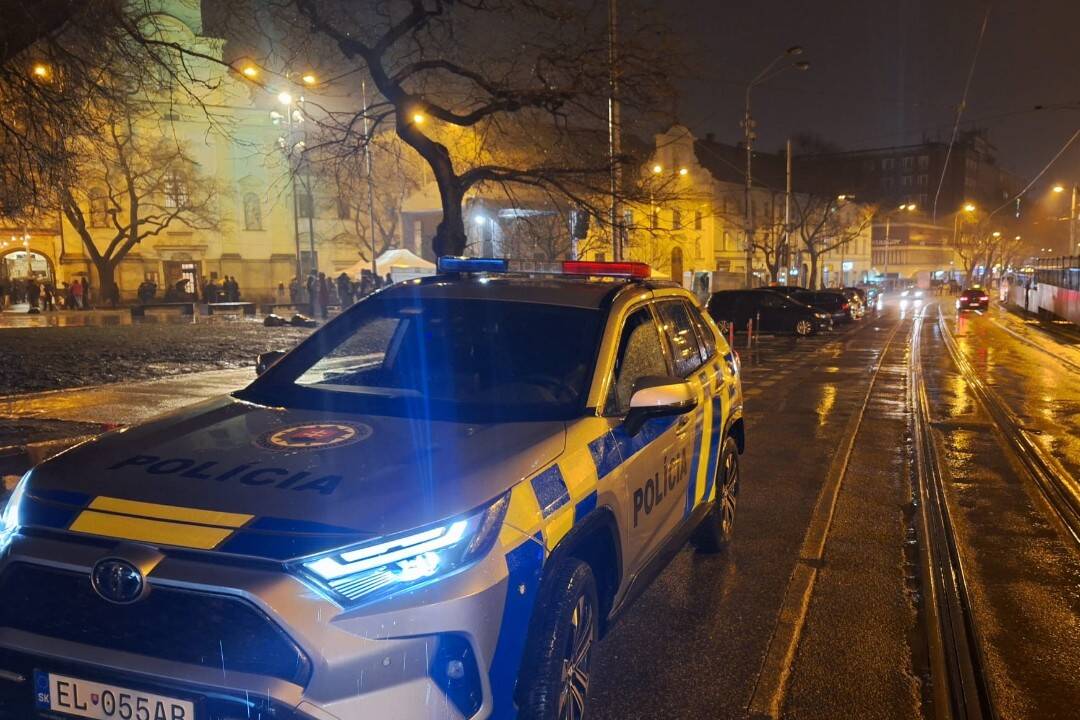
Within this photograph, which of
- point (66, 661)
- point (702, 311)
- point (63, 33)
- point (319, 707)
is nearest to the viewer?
point (319, 707)

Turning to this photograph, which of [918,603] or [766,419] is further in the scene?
[766,419]

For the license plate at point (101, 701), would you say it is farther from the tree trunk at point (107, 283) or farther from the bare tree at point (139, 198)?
the tree trunk at point (107, 283)

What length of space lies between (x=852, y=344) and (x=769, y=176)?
54.4 metres

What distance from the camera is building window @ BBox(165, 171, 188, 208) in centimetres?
3996

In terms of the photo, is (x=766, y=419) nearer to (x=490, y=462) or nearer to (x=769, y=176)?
(x=490, y=462)

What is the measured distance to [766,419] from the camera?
1101 centimetres

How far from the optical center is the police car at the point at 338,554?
7.36ft

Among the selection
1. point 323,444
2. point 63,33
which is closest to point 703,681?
point 323,444

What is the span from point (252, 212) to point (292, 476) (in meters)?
50.0

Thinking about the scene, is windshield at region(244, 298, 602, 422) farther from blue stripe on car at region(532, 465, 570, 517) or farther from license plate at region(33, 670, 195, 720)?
license plate at region(33, 670, 195, 720)

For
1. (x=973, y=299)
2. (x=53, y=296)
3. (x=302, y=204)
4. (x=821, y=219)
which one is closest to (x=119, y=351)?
(x=53, y=296)

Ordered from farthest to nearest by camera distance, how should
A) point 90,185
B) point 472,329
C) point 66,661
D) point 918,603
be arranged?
point 90,185
point 918,603
point 472,329
point 66,661

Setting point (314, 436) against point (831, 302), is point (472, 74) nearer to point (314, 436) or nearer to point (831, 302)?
point (314, 436)

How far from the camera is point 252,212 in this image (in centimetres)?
4903
